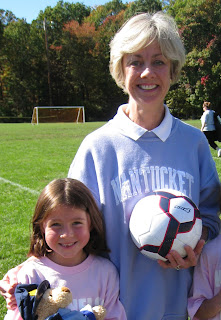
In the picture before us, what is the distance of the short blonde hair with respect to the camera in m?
2.06

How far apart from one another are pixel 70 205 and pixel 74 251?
247 millimetres

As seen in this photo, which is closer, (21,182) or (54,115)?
(21,182)

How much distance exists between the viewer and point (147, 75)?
6.76 feet

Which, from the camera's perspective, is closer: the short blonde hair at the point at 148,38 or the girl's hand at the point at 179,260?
the girl's hand at the point at 179,260

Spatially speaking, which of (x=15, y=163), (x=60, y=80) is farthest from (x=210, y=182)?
(x=60, y=80)

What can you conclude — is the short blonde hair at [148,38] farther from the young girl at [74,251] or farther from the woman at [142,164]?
the young girl at [74,251]

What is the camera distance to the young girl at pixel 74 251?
Answer: 200cm

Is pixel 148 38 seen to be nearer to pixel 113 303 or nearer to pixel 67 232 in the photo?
pixel 67 232

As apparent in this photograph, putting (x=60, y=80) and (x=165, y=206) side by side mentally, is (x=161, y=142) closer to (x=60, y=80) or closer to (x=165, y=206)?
(x=165, y=206)

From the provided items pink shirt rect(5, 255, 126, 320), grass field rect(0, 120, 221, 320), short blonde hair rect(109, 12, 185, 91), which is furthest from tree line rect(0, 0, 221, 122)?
pink shirt rect(5, 255, 126, 320)

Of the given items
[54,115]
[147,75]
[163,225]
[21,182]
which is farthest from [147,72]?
[54,115]

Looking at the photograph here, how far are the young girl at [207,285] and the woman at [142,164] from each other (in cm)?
5

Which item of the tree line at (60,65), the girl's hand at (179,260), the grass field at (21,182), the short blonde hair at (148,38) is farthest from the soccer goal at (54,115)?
the girl's hand at (179,260)

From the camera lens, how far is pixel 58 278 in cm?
200
